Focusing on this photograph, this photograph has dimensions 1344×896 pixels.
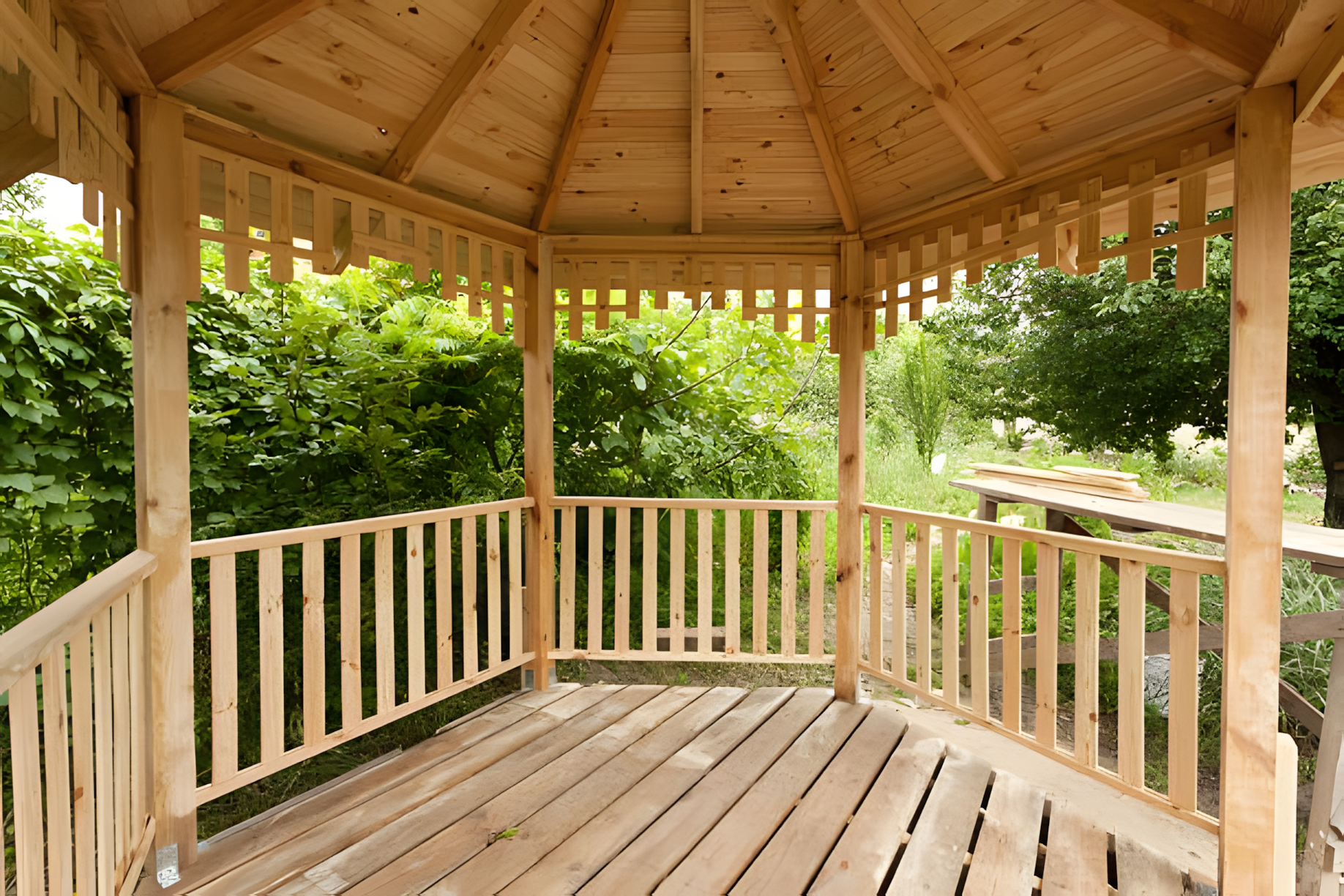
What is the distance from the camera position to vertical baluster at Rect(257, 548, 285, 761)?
7.57ft

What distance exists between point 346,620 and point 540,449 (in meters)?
1.20

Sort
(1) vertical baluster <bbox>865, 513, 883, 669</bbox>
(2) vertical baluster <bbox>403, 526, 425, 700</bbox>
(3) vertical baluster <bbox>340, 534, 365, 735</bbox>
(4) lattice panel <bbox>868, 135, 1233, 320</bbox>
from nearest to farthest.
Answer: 1. (4) lattice panel <bbox>868, 135, 1233, 320</bbox>
2. (3) vertical baluster <bbox>340, 534, 365, 735</bbox>
3. (2) vertical baluster <bbox>403, 526, 425, 700</bbox>
4. (1) vertical baluster <bbox>865, 513, 883, 669</bbox>

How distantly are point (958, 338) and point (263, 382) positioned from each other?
19.4 ft

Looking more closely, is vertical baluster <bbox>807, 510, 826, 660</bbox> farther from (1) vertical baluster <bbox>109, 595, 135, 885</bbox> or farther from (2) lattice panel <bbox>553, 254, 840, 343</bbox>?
(1) vertical baluster <bbox>109, 595, 135, 885</bbox>

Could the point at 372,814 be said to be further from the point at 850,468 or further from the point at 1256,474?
the point at 1256,474

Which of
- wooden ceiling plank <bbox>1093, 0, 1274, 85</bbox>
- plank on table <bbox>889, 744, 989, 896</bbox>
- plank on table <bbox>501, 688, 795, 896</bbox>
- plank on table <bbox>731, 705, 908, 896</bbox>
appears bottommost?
plank on table <bbox>889, 744, 989, 896</bbox>

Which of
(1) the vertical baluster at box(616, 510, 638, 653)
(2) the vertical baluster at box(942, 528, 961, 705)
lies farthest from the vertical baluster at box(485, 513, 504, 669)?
(2) the vertical baluster at box(942, 528, 961, 705)

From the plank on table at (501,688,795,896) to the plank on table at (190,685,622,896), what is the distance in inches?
23.7

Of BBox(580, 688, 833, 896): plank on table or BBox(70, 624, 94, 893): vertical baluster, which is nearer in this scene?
BBox(70, 624, 94, 893): vertical baluster

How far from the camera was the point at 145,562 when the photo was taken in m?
1.86

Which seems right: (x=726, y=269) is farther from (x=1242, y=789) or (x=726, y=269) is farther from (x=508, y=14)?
(x=1242, y=789)

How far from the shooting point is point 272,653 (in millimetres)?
2330

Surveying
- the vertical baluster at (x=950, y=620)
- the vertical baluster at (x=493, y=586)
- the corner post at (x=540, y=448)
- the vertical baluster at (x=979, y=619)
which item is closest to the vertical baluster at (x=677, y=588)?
the corner post at (x=540, y=448)

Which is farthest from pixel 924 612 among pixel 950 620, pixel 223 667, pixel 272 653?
A: pixel 223 667
